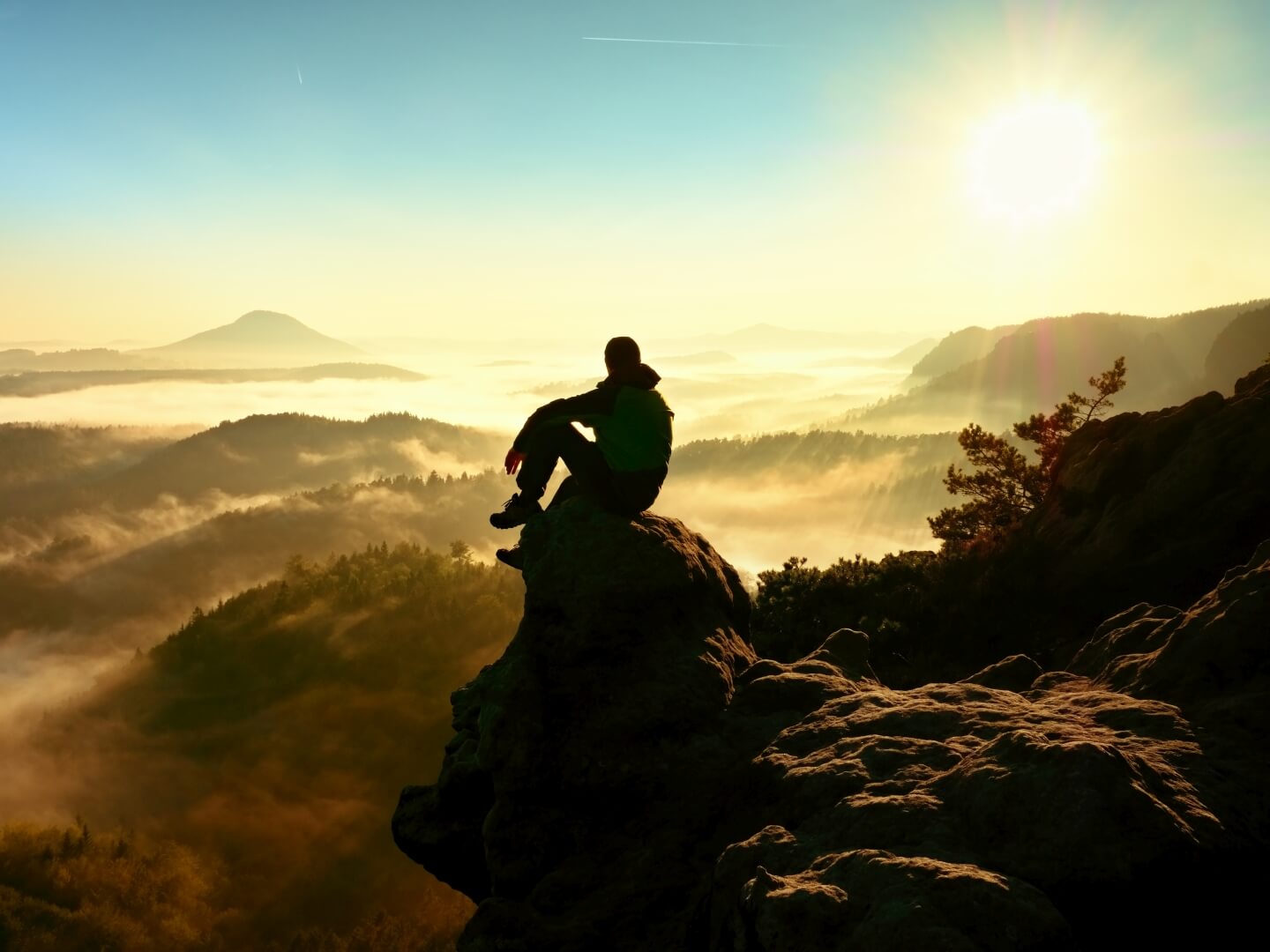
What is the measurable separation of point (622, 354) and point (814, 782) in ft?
19.5

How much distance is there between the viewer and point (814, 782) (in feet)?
25.0

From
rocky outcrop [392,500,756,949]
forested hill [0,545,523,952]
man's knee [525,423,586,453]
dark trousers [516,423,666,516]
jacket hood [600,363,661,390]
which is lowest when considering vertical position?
forested hill [0,545,523,952]

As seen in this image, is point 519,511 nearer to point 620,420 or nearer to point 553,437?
point 553,437

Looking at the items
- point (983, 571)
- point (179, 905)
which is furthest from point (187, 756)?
point (983, 571)

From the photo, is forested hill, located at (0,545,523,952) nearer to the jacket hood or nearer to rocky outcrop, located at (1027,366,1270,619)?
rocky outcrop, located at (1027,366,1270,619)

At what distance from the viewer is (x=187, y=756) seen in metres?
137

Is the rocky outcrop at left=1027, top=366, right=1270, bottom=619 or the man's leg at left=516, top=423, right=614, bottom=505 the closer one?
the man's leg at left=516, top=423, right=614, bottom=505

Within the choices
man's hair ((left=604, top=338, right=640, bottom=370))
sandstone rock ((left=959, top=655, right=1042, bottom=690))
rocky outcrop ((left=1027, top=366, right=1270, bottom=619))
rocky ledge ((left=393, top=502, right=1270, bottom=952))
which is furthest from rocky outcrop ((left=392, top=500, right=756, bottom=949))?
rocky outcrop ((left=1027, top=366, right=1270, bottom=619))

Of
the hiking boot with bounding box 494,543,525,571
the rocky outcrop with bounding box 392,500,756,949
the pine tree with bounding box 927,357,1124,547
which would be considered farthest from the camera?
the pine tree with bounding box 927,357,1124,547

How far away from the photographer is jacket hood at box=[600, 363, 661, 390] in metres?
10.7

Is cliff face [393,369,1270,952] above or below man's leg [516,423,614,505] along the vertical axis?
below

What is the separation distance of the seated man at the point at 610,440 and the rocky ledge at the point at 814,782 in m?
0.48

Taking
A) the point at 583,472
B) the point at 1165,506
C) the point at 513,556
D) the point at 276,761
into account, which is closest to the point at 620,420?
the point at 583,472

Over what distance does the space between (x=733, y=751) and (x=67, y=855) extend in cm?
13266
